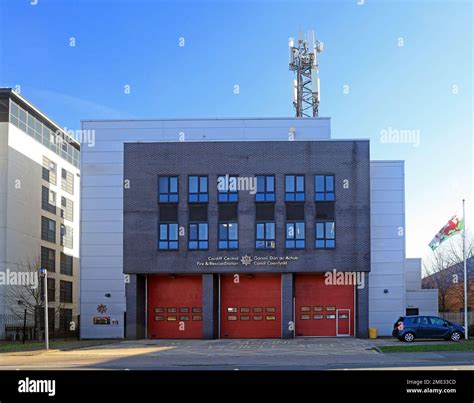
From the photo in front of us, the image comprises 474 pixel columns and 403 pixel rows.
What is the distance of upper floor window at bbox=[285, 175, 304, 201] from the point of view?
41.6 meters

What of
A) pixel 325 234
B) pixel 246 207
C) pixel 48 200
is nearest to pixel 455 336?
pixel 325 234

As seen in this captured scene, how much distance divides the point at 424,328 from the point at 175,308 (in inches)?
687

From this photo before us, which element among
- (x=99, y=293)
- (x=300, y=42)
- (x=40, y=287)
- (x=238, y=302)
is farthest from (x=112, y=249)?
(x=300, y=42)

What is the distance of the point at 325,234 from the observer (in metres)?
41.3

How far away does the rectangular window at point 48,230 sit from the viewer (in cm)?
5798

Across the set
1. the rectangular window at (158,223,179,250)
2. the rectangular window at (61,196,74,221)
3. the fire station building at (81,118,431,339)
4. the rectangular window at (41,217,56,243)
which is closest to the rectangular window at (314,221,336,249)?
the fire station building at (81,118,431,339)

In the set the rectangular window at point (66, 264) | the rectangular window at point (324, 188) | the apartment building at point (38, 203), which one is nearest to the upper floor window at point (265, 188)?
the rectangular window at point (324, 188)

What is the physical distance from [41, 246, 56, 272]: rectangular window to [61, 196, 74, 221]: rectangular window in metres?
5.35

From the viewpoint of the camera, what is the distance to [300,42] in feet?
183

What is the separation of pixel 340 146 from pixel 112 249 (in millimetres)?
18125

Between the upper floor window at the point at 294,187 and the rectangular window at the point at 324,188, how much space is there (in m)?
0.96

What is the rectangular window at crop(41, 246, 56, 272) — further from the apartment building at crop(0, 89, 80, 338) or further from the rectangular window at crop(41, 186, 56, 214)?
the rectangular window at crop(41, 186, 56, 214)

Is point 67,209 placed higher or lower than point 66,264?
higher

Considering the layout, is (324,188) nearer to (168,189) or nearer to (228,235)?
(228,235)
